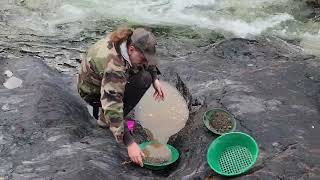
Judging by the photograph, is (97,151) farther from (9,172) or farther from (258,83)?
(258,83)

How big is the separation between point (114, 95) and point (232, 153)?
1.13m

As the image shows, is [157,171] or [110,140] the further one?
[110,140]

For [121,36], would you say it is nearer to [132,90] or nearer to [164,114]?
[132,90]

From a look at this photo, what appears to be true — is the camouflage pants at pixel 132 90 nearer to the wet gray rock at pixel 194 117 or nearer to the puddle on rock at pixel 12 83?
the wet gray rock at pixel 194 117

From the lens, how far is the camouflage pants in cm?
486

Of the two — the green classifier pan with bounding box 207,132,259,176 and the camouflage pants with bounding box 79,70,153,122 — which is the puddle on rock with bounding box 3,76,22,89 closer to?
the camouflage pants with bounding box 79,70,153,122

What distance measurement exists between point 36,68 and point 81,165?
1904mm

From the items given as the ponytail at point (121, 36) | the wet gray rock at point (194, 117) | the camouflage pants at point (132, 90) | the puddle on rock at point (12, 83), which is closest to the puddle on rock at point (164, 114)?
the wet gray rock at point (194, 117)

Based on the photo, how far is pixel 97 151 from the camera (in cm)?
462

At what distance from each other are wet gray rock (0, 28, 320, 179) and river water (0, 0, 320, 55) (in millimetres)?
1306

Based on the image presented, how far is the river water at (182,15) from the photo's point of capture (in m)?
8.02

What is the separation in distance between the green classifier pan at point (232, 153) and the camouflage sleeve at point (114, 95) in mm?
816

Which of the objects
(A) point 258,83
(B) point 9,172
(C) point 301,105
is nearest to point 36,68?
(B) point 9,172

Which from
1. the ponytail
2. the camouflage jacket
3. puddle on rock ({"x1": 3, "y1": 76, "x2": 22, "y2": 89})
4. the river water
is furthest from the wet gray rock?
the river water
